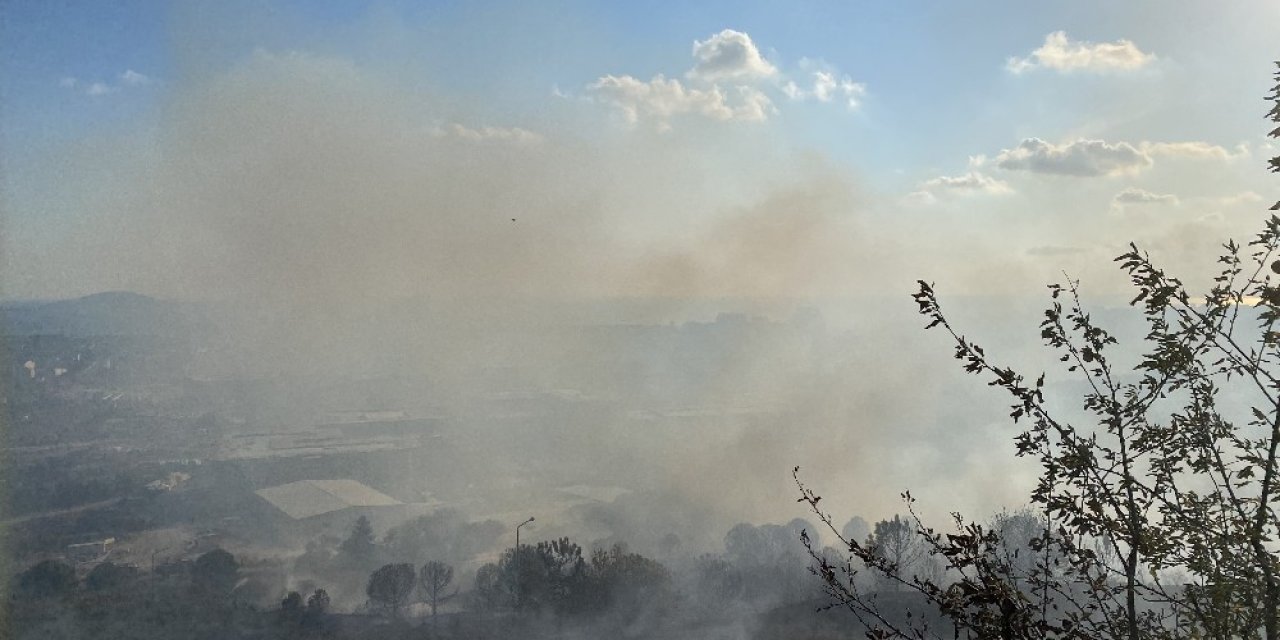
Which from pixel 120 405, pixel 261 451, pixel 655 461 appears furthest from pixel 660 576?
pixel 120 405

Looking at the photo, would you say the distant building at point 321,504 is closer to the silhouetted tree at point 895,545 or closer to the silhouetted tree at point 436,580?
the silhouetted tree at point 436,580

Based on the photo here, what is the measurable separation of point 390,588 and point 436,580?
2.68 meters

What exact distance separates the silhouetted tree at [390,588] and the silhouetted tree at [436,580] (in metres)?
1.19

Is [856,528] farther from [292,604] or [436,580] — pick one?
[292,604]

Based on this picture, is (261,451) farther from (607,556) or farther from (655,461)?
(607,556)

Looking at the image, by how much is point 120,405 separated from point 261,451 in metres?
18.0

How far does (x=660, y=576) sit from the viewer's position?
45.2 m

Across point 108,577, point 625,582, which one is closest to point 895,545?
point 625,582

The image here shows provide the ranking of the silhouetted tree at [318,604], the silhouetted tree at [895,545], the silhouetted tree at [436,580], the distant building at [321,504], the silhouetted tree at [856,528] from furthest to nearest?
1. the distant building at [321,504]
2. the silhouetted tree at [856,528]
3. the silhouetted tree at [436,580]
4. the silhouetted tree at [318,604]
5. the silhouetted tree at [895,545]

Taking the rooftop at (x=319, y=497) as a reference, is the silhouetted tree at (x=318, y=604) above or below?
below

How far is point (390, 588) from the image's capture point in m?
46.1

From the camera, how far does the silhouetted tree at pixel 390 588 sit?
45.9 meters

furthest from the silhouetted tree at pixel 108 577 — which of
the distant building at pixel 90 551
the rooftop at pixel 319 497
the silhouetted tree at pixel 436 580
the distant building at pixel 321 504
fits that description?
the silhouetted tree at pixel 436 580

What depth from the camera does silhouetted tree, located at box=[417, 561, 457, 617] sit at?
47.8 m
